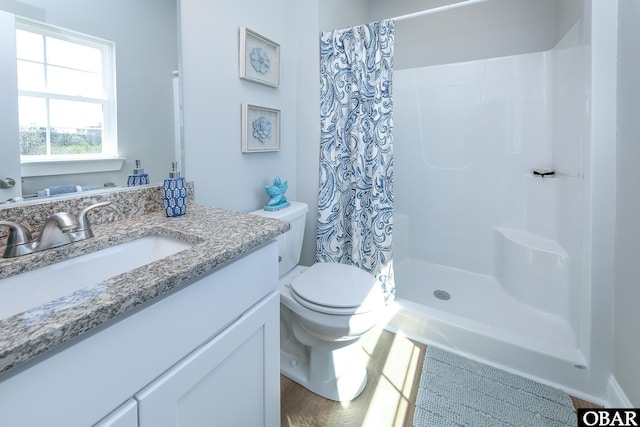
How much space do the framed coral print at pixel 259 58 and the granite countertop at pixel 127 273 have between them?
84cm

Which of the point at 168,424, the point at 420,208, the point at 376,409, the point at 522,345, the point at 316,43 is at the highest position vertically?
the point at 316,43

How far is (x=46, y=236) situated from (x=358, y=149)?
1.51m

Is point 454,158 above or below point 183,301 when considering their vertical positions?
above

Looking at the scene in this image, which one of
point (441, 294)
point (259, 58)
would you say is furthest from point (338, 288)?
point (259, 58)

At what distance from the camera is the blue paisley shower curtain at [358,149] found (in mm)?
1846

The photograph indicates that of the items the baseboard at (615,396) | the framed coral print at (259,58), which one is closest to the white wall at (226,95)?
the framed coral print at (259,58)

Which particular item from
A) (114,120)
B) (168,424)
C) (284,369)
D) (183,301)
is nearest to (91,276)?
(183,301)

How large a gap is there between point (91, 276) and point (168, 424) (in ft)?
1.43

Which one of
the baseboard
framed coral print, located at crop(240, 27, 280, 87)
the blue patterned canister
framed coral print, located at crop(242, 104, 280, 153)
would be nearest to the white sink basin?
the blue patterned canister

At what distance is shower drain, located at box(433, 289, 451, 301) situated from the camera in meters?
2.23

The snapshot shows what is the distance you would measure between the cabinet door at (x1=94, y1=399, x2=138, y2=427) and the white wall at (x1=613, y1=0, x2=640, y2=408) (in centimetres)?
165

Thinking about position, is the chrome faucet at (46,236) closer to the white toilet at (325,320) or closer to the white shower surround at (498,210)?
the white toilet at (325,320)

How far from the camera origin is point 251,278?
0.93 meters

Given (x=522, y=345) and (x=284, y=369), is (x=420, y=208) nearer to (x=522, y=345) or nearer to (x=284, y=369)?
(x=522, y=345)
